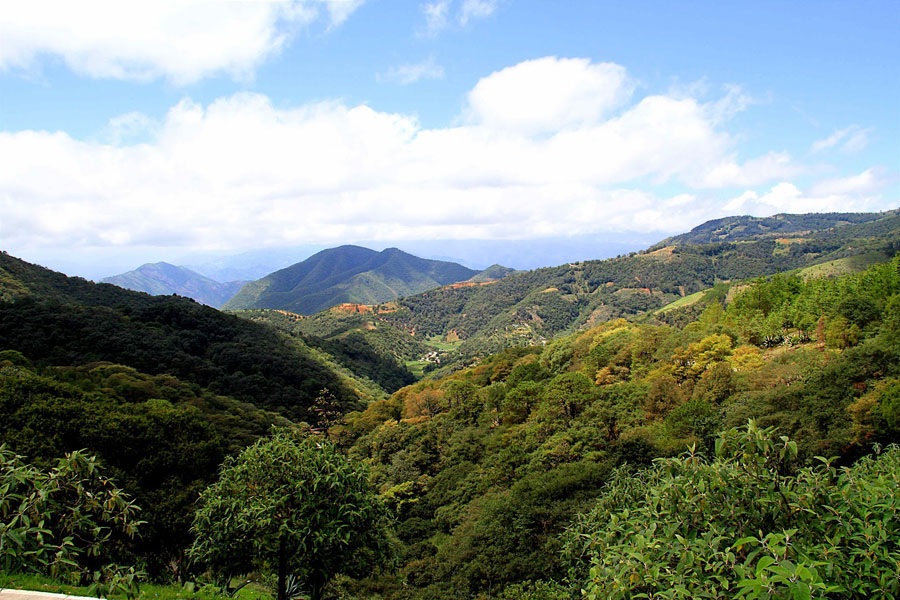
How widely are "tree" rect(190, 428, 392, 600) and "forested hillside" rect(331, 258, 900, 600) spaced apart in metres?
5.86

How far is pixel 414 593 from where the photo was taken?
1816cm

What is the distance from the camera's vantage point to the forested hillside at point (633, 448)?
597 centimetres

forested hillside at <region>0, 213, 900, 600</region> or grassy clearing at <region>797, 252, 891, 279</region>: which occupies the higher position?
grassy clearing at <region>797, 252, 891, 279</region>

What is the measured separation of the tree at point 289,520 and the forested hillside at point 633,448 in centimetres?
586

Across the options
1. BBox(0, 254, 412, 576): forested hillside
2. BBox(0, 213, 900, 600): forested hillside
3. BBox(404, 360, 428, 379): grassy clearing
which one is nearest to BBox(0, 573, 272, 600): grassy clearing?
BBox(0, 213, 900, 600): forested hillside

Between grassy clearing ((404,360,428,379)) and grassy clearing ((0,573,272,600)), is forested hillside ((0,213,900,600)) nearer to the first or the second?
grassy clearing ((0,573,272,600))

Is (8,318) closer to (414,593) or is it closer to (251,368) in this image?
(251,368)

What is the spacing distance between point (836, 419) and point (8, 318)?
8097 centimetres

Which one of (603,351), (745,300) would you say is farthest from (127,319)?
(745,300)

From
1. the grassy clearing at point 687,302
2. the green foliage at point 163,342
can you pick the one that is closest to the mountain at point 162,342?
the green foliage at point 163,342

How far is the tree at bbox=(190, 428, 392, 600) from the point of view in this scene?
34.3ft

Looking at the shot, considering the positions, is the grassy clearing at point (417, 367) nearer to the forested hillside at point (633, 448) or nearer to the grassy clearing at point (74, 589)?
the forested hillside at point (633, 448)

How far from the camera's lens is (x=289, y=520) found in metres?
10.4

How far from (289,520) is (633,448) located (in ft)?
59.9
